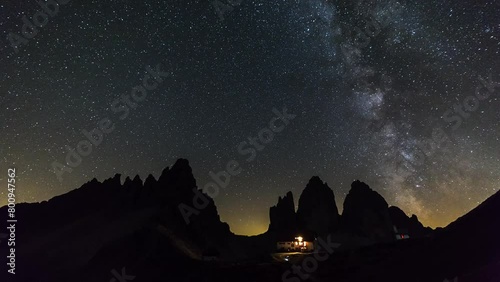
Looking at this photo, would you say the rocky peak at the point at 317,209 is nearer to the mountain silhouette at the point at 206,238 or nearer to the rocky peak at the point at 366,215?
the mountain silhouette at the point at 206,238

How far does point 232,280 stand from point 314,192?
3206 inches

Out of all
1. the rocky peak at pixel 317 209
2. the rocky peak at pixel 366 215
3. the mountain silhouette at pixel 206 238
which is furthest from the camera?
the rocky peak at pixel 317 209

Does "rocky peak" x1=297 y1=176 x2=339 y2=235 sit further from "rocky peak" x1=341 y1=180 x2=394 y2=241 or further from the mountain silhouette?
"rocky peak" x1=341 y1=180 x2=394 y2=241

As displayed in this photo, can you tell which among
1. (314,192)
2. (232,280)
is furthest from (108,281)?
(314,192)

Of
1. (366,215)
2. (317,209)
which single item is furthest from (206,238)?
(366,215)

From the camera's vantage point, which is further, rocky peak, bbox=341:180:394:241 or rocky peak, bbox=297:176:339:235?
rocky peak, bbox=297:176:339:235

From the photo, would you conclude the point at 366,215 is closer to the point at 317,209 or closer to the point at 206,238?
the point at 317,209

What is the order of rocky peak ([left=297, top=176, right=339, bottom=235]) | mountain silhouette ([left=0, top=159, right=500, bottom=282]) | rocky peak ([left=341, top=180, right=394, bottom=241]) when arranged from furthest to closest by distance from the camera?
rocky peak ([left=297, top=176, right=339, bottom=235])
rocky peak ([left=341, top=180, right=394, bottom=241])
mountain silhouette ([left=0, top=159, right=500, bottom=282])

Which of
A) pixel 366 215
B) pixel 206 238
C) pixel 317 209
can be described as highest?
pixel 317 209

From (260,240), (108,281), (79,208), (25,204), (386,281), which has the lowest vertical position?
(386,281)

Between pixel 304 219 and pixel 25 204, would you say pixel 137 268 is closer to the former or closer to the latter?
pixel 304 219

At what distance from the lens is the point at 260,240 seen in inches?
5472

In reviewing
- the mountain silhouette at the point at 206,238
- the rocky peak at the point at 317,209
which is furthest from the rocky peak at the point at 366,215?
the rocky peak at the point at 317,209

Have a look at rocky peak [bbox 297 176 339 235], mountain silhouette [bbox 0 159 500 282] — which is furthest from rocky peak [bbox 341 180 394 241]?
rocky peak [bbox 297 176 339 235]
